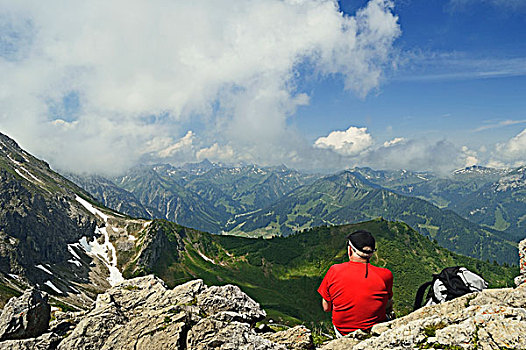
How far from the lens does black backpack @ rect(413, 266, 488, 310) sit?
1235 centimetres

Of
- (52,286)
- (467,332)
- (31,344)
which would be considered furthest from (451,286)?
(52,286)

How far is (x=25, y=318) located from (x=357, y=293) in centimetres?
2503

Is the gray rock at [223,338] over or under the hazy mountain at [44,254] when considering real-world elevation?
under

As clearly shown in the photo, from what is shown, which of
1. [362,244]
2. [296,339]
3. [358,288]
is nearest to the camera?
[362,244]

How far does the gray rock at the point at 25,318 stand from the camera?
20.1 meters

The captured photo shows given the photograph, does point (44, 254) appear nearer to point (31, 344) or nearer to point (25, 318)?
point (25, 318)

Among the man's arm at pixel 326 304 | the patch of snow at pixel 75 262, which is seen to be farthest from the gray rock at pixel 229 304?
the patch of snow at pixel 75 262

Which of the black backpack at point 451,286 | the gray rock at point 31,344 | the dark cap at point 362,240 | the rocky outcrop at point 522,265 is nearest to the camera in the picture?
the dark cap at point 362,240

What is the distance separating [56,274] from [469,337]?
198929 mm

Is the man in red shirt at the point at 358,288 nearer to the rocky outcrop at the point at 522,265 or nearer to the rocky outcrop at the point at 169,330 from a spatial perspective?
the rocky outcrop at the point at 169,330

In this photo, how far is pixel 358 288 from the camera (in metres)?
9.80

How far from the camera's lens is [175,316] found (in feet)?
57.5

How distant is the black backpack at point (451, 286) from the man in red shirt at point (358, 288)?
3087 mm

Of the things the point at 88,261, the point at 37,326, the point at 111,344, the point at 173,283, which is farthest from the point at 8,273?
the point at 111,344
